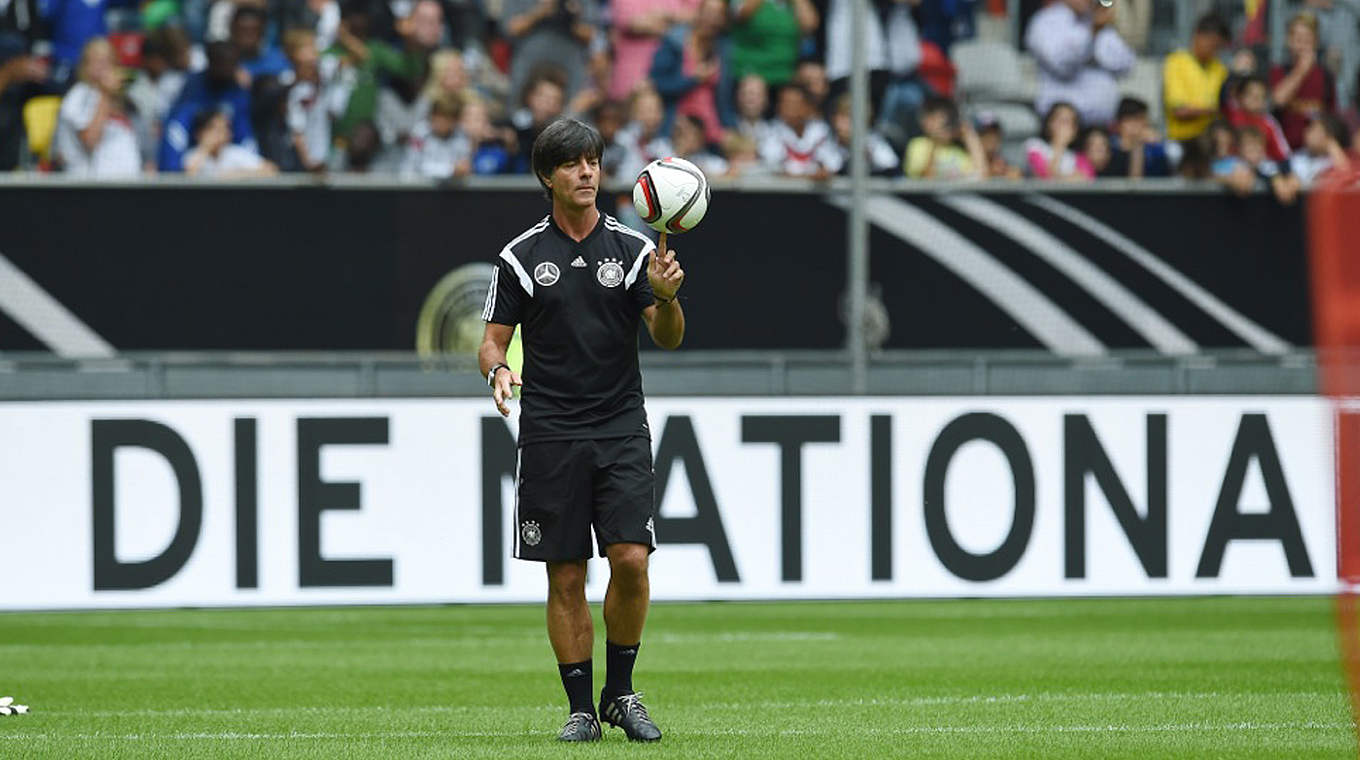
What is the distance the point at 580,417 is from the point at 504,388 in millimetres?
391

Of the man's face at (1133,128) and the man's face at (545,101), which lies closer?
the man's face at (545,101)

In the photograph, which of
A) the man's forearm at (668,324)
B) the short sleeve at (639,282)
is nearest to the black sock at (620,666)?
the man's forearm at (668,324)

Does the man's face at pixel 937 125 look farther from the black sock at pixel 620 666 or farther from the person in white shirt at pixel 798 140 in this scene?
the black sock at pixel 620 666

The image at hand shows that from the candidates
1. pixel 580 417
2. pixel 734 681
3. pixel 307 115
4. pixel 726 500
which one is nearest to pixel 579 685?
pixel 580 417

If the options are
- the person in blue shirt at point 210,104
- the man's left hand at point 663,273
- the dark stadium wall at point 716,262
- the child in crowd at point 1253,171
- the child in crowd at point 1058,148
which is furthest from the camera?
the child in crowd at point 1058,148

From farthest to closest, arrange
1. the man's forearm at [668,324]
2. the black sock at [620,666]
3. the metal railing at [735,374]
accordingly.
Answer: the metal railing at [735,374] < the black sock at [620,666] < the man's forearm at [668,324]

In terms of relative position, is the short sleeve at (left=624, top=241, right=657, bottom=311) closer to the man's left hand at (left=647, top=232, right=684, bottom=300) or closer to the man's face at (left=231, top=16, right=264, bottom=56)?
the man's left hand at (left=647, top=232, right=684, bottom=300)

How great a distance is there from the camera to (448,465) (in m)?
13.2

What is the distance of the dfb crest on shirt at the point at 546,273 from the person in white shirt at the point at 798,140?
27.9 feet

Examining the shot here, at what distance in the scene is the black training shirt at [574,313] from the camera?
7602 millimetres

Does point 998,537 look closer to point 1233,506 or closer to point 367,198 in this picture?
point 1233,506

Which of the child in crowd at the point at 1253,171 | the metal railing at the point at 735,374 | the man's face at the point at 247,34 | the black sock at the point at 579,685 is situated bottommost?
the black sock at the point at 579,685

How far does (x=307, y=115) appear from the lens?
1588 cm

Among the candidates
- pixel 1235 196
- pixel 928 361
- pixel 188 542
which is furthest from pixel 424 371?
pixel 1235 196
